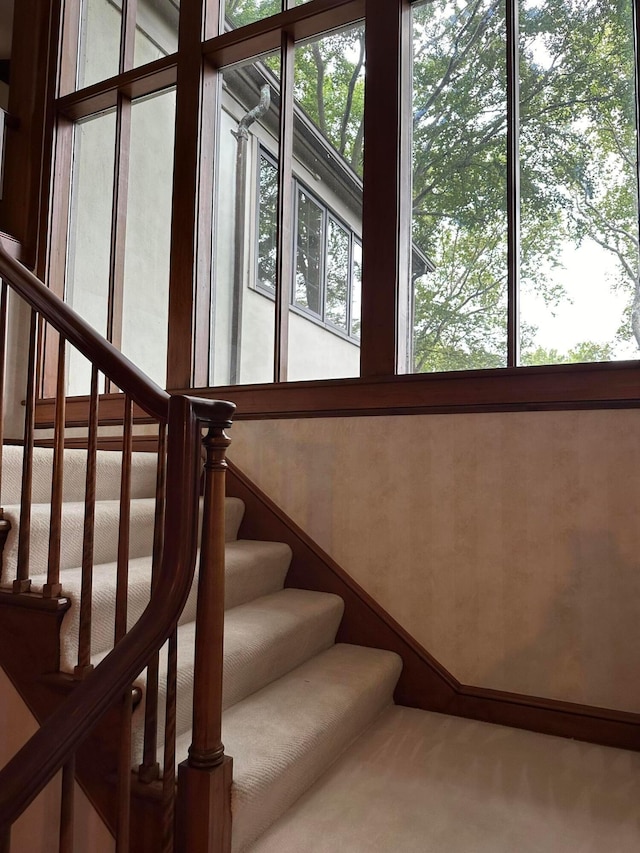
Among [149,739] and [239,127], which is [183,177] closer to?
[239,127]

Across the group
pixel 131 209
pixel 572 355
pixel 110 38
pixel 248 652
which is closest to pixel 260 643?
pixel 248 652

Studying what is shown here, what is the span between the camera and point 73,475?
234cm

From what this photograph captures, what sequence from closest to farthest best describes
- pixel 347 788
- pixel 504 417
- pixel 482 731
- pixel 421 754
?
1. pixel 347 788
2. pixel 421 754
3. pixel 482 731
4. pixel 504 417

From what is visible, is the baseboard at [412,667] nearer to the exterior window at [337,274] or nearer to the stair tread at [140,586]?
the stair tread at [140,586]

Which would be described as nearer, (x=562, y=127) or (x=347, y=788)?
(x=347, y=788)

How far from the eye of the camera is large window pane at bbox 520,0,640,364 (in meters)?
2.26

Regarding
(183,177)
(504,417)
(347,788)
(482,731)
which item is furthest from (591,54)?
(347,788)

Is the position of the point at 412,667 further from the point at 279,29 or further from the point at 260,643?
the point at 279,29

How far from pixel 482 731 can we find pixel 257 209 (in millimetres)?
3075

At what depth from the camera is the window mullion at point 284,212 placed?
113 inches

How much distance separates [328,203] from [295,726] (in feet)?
8.73

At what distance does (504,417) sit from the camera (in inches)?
90.0

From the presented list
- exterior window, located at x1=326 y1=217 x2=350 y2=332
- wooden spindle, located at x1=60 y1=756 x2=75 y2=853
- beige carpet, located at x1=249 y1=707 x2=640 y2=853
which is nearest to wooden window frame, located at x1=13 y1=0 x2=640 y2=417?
exterior window, located at x1=326 y1=217 x2=350 y2=332

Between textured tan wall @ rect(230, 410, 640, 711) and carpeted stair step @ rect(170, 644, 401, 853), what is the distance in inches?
12.1
